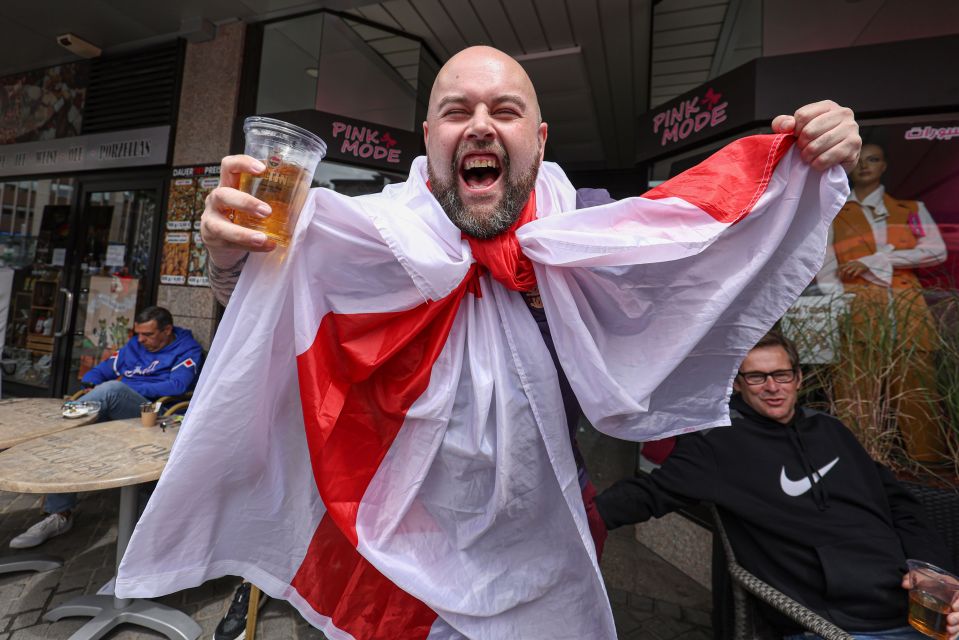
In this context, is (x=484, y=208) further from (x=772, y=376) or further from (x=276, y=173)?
(x=772, y=376)

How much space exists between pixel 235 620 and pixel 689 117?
3953 mm

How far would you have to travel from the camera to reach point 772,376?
1.76 metres

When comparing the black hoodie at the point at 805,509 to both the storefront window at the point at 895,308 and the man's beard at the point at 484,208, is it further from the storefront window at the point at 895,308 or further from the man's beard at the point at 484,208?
the man's beard at the point at 484,208

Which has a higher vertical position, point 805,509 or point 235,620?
point 805,509

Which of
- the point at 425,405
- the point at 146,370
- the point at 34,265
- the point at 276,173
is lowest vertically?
the point at 146,370

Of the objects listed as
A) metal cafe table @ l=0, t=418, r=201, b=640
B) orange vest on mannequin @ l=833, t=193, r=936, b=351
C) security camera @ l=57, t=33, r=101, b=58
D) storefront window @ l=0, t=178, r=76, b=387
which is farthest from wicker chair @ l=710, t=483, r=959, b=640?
security camera @ l=57, t=33, r=101, b=58

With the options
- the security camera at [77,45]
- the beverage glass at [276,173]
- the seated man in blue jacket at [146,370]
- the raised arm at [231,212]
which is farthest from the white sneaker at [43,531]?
the security camera at [77,45]

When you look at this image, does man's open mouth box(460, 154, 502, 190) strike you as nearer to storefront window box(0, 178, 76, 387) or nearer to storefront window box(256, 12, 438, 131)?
storefront window box(256, 12, 438, 131)

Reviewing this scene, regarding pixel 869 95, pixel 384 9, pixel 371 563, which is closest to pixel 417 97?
pixel 384 9

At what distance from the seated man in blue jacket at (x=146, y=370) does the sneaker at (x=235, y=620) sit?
1.72 m

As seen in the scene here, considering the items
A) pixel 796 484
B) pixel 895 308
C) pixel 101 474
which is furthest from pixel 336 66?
pixel 796 484

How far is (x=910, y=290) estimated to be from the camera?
7.52 ft

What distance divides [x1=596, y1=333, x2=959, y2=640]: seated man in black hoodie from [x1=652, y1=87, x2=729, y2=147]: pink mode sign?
1878 mm

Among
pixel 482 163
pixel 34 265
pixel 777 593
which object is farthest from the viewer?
pixel 34 265
